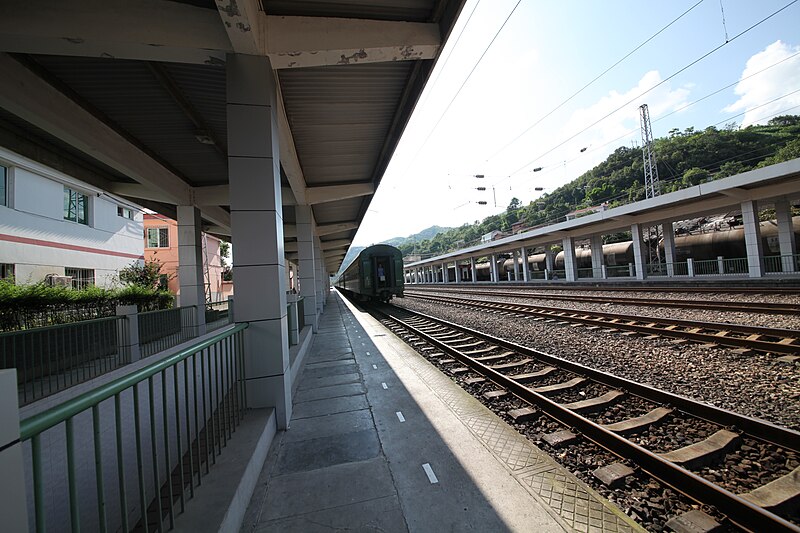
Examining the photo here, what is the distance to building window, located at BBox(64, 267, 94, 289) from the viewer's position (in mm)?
17234

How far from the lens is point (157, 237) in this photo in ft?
97.5

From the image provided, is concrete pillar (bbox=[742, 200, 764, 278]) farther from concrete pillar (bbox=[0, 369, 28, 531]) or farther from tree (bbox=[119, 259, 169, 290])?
tree (bbox=[119, 259, 169, 290])

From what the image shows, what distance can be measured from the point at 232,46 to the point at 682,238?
32393mm

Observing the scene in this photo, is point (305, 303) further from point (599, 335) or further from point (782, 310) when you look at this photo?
point (782, 310)

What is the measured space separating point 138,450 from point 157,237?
34.1m

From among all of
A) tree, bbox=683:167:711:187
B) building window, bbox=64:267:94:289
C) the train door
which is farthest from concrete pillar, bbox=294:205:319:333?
tree, bbox=683:167:711:187

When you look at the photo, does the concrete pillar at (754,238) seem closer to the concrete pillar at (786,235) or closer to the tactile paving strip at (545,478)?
the concrete pillar at (786,235)

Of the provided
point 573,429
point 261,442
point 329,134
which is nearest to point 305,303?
point 329,134

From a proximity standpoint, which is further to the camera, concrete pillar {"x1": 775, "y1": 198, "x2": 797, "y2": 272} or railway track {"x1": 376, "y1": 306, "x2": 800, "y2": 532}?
concrete pillar {"x1": 775, "y1": 198, "x2": 797, "y2": 272}

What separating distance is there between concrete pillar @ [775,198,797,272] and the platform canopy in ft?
67.7

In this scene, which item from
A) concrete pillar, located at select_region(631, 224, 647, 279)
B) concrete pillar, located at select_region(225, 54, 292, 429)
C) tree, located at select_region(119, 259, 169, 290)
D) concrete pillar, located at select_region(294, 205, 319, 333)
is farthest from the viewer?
concrete pillar, located at select_region(631, 224, 647, 279)

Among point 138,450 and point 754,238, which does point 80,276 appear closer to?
point 138,450

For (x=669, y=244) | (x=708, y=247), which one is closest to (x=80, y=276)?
(x=669, y=244)

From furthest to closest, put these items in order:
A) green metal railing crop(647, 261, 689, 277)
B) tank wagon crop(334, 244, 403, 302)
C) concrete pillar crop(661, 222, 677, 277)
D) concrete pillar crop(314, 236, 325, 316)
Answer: green metal railing crop(647, 261, 689, 277) < concrete pillar crop(661, 222, 677, 277) < tank wagon crop(334, 244, 403, 302) < concrete pillar crop(314, 236, 325, 316)
